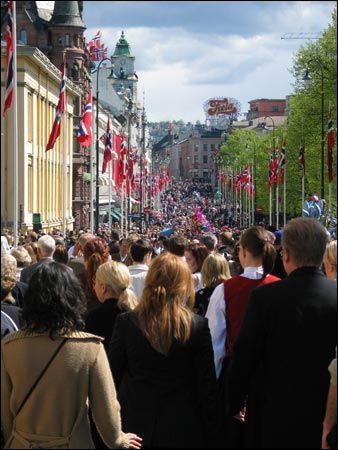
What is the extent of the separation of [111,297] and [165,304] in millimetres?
1758

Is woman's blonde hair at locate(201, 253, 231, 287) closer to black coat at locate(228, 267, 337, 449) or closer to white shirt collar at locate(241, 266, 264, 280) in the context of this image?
white shirt collar at locate(241, 266, 264, 280)

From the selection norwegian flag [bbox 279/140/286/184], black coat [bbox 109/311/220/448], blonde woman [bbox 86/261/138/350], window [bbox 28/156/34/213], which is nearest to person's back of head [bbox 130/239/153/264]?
blonde woman [bbox 86/261/138/350]

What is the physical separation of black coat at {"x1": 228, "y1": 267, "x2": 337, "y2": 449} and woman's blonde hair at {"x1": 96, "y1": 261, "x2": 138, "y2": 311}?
2.34 metres

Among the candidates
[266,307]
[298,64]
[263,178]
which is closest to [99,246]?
[266,307]

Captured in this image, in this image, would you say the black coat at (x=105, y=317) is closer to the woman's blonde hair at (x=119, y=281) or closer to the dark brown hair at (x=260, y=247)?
the woman's blonde hair at (x=119, y=281)

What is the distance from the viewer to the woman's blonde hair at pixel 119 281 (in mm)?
8133

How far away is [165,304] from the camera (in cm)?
650

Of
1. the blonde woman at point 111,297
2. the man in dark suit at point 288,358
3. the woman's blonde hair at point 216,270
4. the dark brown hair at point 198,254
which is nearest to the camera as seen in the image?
the man in dark suit at point 288,358

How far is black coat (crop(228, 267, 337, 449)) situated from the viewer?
5699mm

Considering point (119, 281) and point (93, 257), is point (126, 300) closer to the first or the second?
point (119, 281)

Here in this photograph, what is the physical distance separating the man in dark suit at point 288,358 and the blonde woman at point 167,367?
466mm

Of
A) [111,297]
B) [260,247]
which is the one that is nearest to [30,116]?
[111,297]

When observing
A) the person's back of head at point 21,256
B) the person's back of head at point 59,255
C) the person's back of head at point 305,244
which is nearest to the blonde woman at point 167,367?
the person's back of head at point 305,244

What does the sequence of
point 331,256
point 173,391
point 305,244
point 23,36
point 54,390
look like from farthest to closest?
point 23,36 → point 331,256 → point 173,391 → point 305,244 → point 54,390
